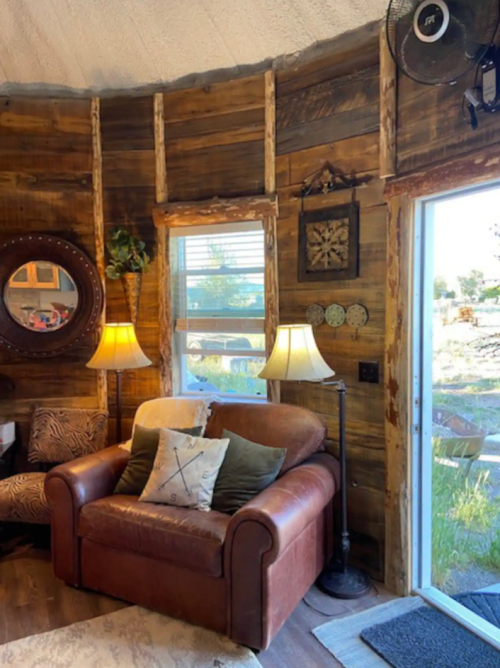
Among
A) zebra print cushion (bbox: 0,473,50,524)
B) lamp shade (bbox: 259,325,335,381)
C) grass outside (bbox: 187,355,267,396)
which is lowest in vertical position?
zebra print cushion (bbox: 0,473,50,524)

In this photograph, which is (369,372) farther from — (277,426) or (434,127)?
(434,127)

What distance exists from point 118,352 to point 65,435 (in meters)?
0.80

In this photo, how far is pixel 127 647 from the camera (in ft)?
6.72

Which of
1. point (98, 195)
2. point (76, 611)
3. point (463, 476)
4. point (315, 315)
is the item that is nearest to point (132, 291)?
point (98, 195)

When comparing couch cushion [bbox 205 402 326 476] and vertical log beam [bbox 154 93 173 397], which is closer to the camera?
couch cushion [bbox 205 402 326 476]

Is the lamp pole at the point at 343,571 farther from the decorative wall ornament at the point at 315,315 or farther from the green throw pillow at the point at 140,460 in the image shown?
the green throw pillow at the point at 140,460

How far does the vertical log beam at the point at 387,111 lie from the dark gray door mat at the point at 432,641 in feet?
7.42

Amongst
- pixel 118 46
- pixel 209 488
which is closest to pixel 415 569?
pixel 209 488

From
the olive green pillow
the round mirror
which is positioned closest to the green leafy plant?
the round mirror

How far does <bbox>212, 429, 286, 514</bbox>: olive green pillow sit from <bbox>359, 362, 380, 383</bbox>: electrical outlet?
62cm

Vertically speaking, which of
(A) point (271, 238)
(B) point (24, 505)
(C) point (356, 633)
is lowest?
(C) point (356, 633)

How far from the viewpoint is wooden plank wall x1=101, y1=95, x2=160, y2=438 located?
3250 millimetres

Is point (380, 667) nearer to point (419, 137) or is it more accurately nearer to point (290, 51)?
point (419, 137)

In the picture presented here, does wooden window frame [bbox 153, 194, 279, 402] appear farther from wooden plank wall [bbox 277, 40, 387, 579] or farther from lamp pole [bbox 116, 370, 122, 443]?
lamp pole [bbox 116, 370, 122, 443]
